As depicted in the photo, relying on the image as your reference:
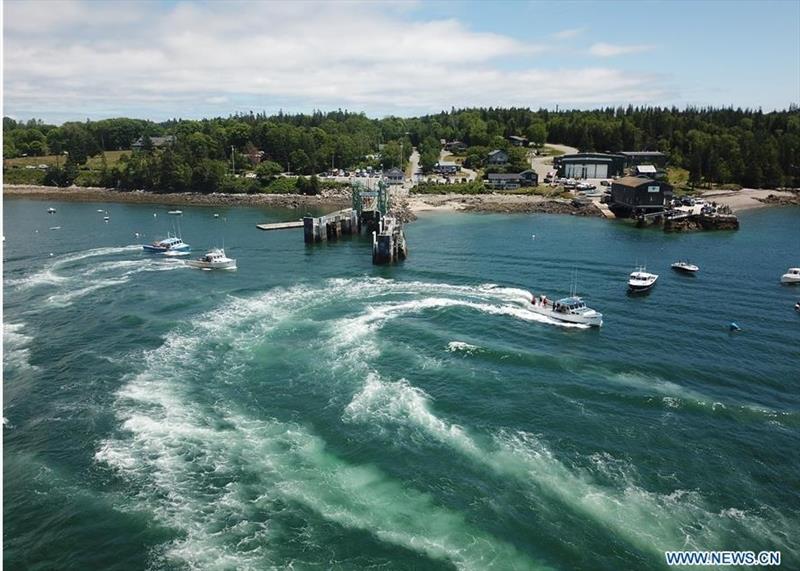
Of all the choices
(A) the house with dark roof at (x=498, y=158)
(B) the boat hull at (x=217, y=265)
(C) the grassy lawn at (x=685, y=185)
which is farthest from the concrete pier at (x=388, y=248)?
(A) the house with dark roof at (x=498, y=158)

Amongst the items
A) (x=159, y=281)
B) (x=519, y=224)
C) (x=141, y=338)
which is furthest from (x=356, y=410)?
(x=519, y=224)

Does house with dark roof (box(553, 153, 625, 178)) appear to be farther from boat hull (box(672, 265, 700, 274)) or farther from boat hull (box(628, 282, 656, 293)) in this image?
boat hull (box(628, 282, 656, 293))

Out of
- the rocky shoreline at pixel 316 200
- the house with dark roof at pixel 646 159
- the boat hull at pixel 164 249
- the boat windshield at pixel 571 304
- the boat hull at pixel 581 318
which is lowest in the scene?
the boat hull at pixel 581 318

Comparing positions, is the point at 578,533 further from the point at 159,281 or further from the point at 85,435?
the point at 159,281

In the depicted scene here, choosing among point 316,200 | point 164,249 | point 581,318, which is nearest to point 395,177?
point 316,200

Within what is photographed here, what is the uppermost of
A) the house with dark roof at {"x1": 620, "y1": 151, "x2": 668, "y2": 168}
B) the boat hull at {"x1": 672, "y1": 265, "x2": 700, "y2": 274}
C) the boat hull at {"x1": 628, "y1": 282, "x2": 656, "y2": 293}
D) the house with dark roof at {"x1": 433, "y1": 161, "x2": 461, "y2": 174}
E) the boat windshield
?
the house with dark roof at {"x1": 620, "y1": 151, "x2": 668, "y2": 168}

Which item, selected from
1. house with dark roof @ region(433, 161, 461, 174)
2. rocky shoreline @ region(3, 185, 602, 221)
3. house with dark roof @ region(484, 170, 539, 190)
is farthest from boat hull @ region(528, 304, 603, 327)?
house with dark roof @ region(433, 161, 461, 174)

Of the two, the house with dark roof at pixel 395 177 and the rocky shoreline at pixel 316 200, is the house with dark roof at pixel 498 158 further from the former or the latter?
the rocky shoreline at pixel 316 200
